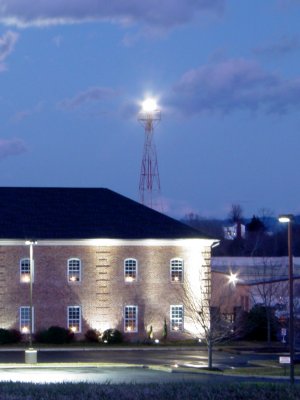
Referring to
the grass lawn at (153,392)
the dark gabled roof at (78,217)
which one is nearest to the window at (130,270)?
the dark gabled roof at (78,217)

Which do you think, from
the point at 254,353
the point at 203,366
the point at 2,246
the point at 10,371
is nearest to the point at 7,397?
the point at 10,371

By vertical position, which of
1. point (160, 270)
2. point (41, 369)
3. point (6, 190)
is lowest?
point (41, 369)

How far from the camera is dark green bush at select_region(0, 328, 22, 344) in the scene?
6475cm

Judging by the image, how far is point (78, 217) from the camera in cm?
7044

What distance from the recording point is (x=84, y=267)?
67.8m

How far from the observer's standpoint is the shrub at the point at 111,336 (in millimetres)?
66375

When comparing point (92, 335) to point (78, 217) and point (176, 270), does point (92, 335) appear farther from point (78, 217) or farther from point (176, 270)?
point (78, 217)

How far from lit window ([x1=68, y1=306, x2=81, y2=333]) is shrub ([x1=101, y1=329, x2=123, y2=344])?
1722mm

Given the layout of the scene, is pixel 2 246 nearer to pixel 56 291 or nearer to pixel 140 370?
pixel 56 291

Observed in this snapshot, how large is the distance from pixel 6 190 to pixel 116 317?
11.9 meters

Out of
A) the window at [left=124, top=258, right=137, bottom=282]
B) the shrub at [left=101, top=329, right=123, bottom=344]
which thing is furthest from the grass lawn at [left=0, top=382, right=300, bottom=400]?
the window at [left=124, top=258, right=137, bottom=282]

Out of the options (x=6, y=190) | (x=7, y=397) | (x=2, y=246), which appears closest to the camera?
(x=7, y=397)

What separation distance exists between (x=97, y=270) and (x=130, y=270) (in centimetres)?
215

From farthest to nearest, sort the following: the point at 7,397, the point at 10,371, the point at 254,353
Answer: the point at 254,353, the point at 10,371, the point at 7,397
